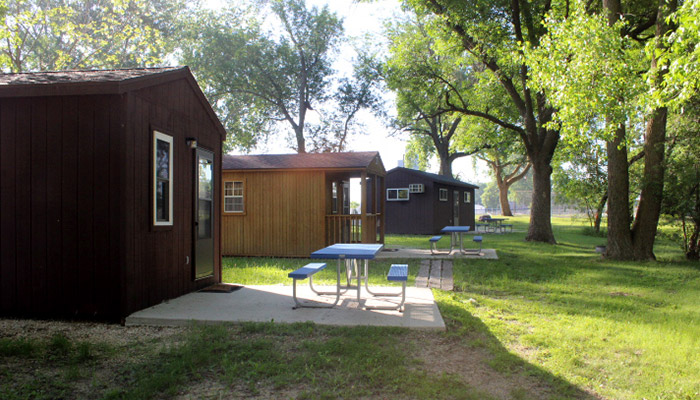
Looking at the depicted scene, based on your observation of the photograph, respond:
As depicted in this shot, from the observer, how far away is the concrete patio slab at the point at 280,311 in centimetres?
504

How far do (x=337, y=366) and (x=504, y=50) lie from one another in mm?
13843

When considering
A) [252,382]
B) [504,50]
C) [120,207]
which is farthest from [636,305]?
[504,50]

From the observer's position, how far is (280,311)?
5531 millimetres

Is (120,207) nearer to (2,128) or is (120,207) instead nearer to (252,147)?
(2,128)

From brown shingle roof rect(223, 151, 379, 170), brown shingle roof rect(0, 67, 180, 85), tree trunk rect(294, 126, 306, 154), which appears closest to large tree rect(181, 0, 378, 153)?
tree trunk rect(294, 126, 306, 154)

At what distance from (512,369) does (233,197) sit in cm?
981

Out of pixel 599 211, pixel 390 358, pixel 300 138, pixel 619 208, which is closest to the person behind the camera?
pixel 390 358

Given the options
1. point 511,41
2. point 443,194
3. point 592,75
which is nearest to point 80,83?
point 592,75

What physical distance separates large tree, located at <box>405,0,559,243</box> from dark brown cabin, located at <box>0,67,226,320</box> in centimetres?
1158

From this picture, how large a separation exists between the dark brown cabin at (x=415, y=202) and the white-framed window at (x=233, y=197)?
10722 mm

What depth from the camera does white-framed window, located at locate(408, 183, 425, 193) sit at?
2141 cm

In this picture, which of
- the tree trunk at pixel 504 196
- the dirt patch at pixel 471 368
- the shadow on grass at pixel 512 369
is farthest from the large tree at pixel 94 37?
the tree trunk at pixel 504 196

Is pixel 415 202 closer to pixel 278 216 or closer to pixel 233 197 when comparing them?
pixel 278 216

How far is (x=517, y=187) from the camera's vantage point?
9944cm
